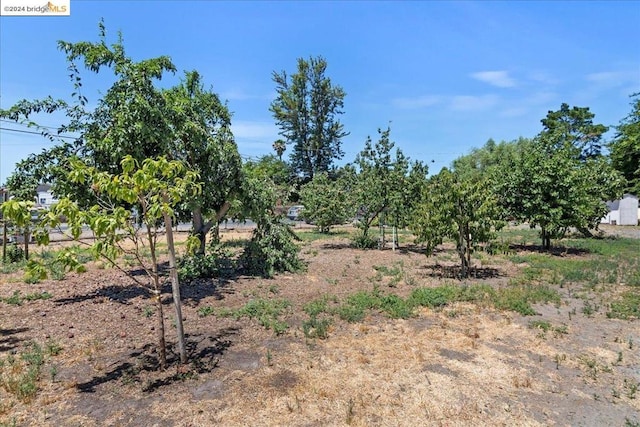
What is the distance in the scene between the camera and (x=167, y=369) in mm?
4875

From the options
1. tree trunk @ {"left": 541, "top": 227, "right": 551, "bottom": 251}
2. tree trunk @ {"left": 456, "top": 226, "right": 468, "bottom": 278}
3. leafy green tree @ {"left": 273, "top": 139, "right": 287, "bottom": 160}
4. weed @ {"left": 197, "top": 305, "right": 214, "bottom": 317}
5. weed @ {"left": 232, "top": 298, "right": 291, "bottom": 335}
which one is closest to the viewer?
weed @ {"left": 232, "top": 298, "right": 291, "bottom": 335}

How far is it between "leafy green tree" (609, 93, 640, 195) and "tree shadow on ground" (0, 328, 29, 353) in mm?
40703

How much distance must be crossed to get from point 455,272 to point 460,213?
6.67 ft

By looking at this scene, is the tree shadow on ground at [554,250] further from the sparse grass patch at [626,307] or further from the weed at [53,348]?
the weed at [53,348]

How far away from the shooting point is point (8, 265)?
1127cm

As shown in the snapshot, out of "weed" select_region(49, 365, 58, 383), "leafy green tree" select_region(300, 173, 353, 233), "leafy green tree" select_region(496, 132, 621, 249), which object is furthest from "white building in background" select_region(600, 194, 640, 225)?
"weed" select_region(49, 365, 58, 383)

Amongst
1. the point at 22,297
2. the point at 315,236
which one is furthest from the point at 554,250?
the point at 22,297

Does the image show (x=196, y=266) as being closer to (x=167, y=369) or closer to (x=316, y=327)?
(x=316, y=327)

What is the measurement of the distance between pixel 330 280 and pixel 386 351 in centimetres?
454

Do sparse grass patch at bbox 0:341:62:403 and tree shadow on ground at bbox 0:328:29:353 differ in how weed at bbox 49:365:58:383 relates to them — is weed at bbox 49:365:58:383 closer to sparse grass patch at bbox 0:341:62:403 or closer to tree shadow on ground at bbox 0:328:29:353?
sparse grass patch at bbox 0:341:62:403

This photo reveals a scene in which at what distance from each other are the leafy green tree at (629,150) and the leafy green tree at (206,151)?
36.3 metres

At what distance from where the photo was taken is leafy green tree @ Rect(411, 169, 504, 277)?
10461 millimetres

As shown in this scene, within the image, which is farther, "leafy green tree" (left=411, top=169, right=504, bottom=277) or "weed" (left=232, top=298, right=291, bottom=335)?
"leafy green tree" (left=411, top=169, right=504, bottom=277)

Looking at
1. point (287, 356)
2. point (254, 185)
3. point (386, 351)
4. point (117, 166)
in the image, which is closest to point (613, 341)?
point (386, 351)
